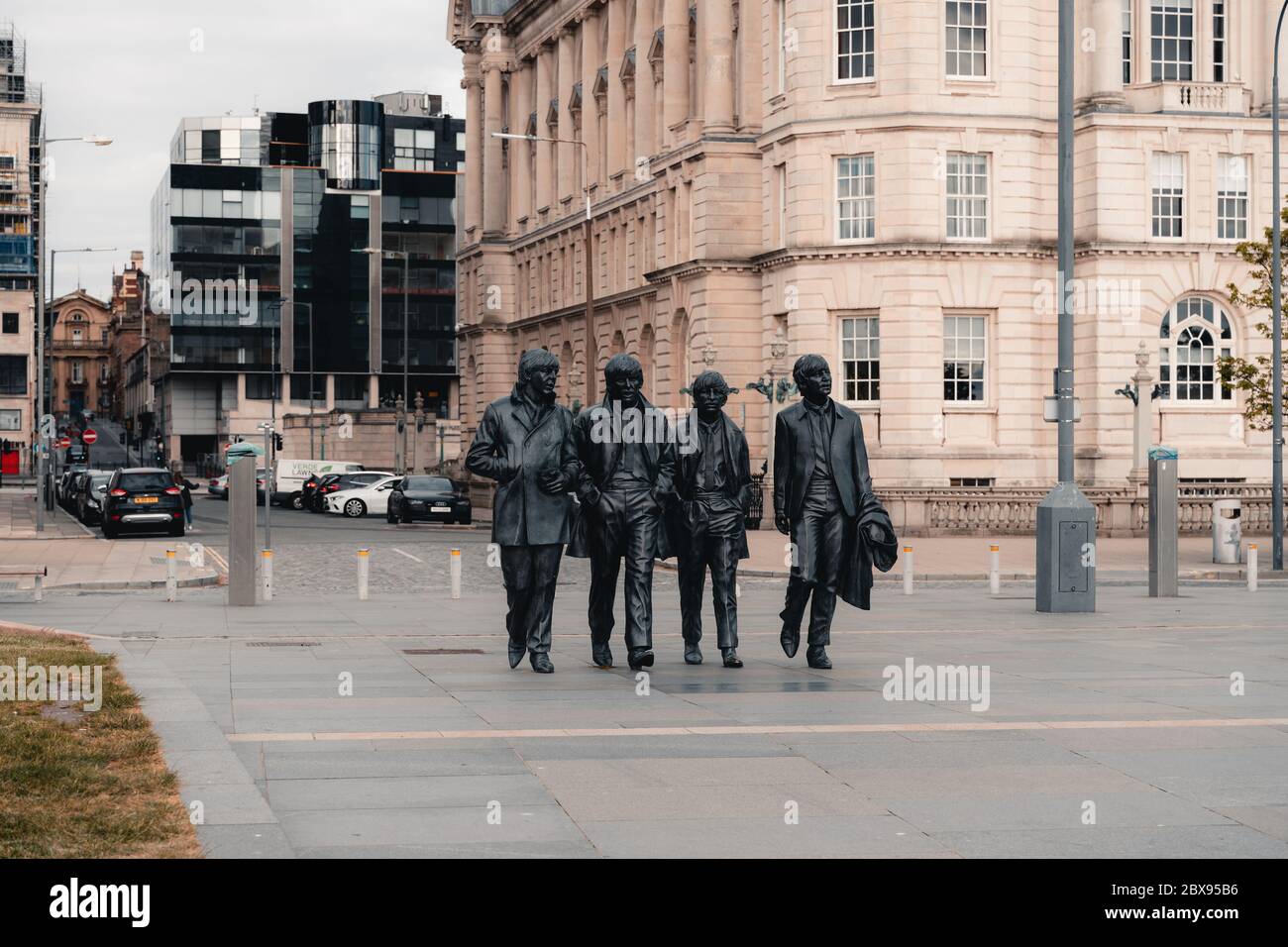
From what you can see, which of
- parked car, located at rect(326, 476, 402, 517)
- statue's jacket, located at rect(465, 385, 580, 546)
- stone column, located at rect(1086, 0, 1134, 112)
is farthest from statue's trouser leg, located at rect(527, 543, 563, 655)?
parked car, located at rect(326, 476, 402, 517)

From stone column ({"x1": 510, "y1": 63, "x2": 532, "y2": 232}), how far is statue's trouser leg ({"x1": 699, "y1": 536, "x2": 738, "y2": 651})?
239 feet

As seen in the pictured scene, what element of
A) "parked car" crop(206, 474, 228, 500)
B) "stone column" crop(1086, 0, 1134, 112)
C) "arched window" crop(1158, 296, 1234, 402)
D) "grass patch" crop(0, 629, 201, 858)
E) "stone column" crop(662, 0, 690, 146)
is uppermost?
"stone column" crop(662, 0, 690, 146)

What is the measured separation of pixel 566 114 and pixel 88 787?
7199 centimetres

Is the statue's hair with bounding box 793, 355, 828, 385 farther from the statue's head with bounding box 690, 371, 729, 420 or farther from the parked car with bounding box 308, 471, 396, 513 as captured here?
the parked car with bounding box 308, 471, 396, 513

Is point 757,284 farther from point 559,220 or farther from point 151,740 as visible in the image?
point 151,740

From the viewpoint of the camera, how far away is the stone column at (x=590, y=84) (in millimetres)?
74688

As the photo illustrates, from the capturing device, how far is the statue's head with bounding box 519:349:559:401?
13.3m

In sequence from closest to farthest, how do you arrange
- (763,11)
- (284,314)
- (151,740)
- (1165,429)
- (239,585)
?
(151,740) < (239,585) < (1165,429) < (763,11) < (284,314)

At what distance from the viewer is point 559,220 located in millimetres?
78625

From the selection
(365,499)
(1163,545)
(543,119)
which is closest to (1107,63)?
(365,499)

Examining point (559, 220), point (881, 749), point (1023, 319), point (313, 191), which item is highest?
point (313, 191)
